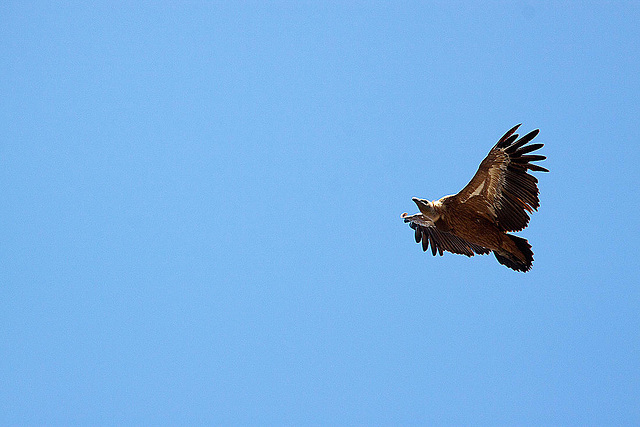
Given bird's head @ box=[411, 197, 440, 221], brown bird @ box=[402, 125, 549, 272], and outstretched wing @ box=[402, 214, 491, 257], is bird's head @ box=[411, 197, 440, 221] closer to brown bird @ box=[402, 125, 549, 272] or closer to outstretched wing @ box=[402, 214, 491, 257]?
brown bird @ box=[402, 125, 549, 272]

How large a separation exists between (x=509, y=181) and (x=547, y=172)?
0.73 metres

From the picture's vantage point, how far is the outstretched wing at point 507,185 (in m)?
14.1

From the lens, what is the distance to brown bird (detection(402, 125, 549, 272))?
14.2m

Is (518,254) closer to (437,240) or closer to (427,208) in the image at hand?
(427,208)

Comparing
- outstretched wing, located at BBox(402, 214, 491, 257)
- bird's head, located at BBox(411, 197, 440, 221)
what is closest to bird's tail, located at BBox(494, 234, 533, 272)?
outstretched wing, located at BBox(402, 214, 491, 257)

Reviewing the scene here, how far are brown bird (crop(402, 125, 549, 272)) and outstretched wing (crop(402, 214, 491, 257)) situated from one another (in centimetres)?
42

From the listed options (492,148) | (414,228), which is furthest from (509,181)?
(414,228)

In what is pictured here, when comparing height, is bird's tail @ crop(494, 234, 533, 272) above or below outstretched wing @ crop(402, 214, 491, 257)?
below

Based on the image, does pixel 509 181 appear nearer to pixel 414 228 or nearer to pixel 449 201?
pixel 449 201

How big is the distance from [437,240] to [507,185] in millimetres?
2695

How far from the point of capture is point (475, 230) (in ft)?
48.5

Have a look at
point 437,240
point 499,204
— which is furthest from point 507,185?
point 437,240

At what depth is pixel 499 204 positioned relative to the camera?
14.5 meters

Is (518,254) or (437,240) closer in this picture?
(518,254)
